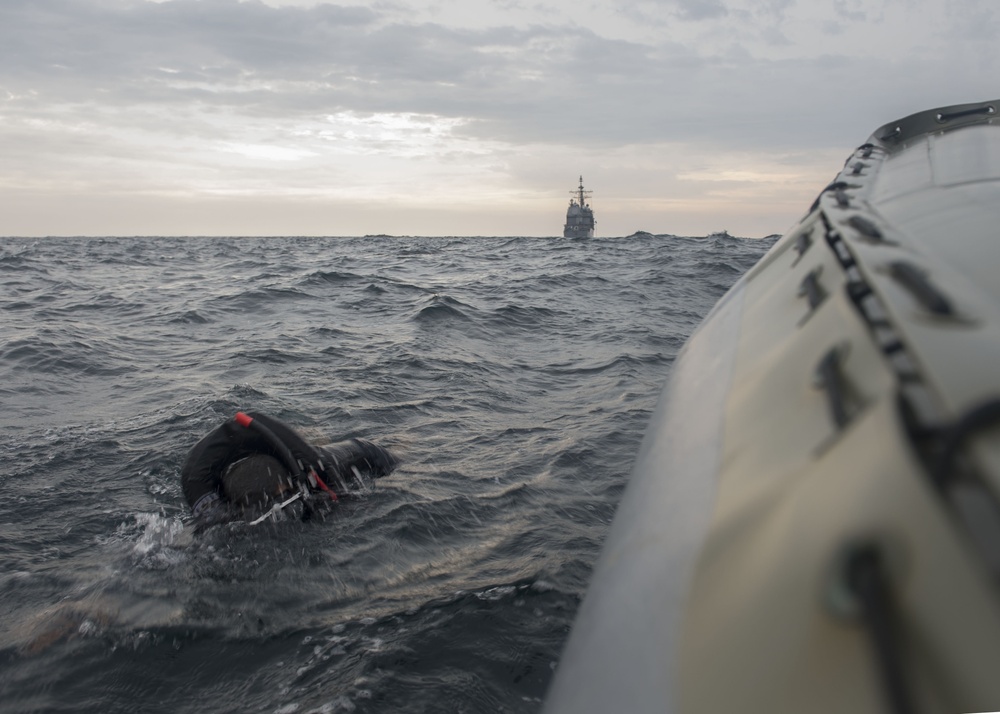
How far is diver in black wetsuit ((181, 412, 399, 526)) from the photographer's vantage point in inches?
168

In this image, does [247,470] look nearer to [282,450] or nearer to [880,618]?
[282,450]

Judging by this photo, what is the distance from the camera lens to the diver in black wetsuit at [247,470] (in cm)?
427

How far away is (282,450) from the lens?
4.26 metres

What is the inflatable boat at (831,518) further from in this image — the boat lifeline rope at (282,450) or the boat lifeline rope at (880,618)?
the boat lifeline rope at (282,450)

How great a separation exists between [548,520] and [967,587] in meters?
3.94

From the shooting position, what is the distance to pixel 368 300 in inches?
629

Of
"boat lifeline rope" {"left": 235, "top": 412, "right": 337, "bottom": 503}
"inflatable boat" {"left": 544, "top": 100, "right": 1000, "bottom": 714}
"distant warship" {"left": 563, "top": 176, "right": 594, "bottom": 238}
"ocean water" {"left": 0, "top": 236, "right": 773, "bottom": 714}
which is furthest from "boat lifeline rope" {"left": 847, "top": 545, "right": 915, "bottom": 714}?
"distant warship" {"left": 563, "top": 176, "right": 594, "bottom": 238}

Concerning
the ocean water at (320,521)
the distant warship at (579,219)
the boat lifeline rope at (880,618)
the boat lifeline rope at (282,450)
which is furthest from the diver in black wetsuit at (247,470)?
the distant warship at (579,219)

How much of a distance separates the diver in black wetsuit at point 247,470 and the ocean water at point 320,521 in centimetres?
17

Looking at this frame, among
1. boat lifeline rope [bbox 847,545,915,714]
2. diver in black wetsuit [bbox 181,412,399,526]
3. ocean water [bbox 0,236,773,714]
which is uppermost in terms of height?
boat lifeline rope [bbox 847,545,915,714]

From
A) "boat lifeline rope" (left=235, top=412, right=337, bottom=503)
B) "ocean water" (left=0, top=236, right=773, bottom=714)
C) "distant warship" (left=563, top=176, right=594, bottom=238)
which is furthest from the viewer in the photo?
"distant warship" (left=563, top=176, right=594, bottom=238)

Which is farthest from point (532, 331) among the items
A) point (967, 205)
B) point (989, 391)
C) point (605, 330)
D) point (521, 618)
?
point (989, 391)

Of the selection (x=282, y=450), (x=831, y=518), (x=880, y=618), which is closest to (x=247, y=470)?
(x=282, y=450)

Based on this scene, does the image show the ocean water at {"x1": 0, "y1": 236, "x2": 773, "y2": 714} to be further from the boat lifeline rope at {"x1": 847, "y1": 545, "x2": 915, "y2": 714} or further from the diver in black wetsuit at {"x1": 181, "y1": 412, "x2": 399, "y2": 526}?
the boat lifeline rope at {"x1": 847, "y1": 545, "x2": 915, "y2": 714}
